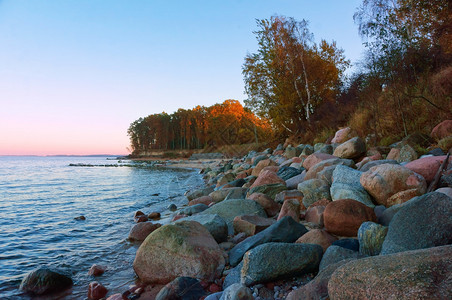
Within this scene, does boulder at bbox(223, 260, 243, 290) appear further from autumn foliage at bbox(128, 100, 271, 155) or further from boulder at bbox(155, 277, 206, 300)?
autumn foliage at bbox(128, 100, 271, 155)

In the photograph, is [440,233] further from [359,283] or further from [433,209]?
[359,283]

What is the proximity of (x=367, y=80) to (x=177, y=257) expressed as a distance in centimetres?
1146

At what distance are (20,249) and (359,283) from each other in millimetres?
5646

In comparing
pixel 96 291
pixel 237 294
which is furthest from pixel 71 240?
pixel 237 294

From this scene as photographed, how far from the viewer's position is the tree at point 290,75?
57.4 feet

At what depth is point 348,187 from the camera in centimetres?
435

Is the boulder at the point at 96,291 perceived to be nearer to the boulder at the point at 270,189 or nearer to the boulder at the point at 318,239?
the boulder at the point at 318,239

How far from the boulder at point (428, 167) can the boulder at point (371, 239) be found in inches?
90.9

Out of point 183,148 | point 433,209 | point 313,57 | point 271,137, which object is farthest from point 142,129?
point 433,209

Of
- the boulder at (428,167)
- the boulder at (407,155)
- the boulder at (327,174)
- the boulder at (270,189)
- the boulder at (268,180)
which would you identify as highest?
the boulder at (407,155)

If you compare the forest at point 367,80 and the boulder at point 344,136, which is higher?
the forest at point 367,80

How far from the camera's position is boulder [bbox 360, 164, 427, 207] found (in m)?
4.13

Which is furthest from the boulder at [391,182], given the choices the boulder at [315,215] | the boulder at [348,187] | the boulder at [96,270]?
the boulder at [96,270]

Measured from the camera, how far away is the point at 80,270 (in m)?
4.01
